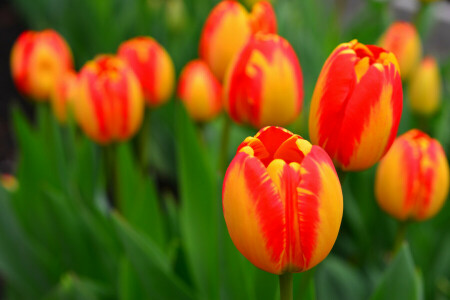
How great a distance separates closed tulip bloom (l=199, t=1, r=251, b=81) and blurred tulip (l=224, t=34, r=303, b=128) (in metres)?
0.12

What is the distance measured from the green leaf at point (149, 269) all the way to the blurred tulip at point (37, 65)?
0.39 meters

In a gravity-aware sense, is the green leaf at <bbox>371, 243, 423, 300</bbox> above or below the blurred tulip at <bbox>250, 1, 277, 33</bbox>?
below

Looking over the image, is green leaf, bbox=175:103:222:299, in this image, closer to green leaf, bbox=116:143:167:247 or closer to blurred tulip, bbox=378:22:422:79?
green leaf, bbox=116:143:167:247

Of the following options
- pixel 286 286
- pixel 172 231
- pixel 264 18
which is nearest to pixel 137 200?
pixel 172 231

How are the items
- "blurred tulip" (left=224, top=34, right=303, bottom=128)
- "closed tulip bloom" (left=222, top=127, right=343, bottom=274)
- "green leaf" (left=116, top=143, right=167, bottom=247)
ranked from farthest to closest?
"green leaf" (left=116, top=143, right=167, bottom=247) < "blurred tulip" (left=224, top=34, right=303, bottom=128) < "closed tulip bloom" (left=222, top=127, right=343, bottom=274)

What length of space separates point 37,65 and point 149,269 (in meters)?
0.46

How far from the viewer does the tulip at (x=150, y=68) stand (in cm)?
92

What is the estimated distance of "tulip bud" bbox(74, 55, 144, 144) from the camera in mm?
802

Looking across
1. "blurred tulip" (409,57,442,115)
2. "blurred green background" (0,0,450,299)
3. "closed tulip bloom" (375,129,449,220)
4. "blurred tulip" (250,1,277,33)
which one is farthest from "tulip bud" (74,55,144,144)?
"blurred tulip" (409,57,442,115)

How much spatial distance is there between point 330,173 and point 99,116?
0.50 m

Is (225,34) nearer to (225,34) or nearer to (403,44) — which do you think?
(225,34)

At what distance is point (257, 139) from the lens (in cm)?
39

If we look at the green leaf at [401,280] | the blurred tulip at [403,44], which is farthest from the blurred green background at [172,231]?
the blurred tulip at [403,44]

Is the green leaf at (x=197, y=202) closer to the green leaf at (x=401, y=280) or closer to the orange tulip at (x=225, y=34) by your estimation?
the orange tulip at (x=225, y=34)
